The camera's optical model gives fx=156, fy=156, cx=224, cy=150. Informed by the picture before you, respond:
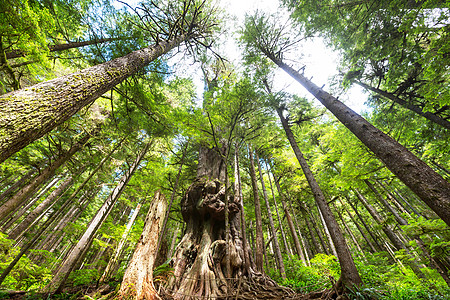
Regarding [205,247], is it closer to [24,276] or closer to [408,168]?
[408,168]

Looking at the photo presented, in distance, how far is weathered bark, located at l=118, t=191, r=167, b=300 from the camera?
9.67 feet

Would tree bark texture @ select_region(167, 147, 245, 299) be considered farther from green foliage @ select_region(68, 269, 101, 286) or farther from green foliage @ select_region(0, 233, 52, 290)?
green foliage @ select_region(0, 233, 52, 290)

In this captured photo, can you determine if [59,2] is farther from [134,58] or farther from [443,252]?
[443,252]

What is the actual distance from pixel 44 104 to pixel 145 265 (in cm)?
348

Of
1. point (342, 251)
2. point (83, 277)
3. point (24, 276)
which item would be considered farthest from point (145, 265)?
point (24, 276)

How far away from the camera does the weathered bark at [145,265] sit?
2.95 meters

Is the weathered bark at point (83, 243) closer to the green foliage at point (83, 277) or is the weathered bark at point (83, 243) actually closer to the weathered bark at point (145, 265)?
the green foliage at point (83, 277)

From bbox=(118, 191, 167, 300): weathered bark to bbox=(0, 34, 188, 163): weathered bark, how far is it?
110 inches

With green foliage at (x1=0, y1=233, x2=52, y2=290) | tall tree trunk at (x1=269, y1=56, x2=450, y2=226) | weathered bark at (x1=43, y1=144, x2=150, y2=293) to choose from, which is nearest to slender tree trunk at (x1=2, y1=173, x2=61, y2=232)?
green foliage at (x1=0, y1=233, x2=52, y2=290)

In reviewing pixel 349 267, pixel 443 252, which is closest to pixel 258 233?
pixel 349 267

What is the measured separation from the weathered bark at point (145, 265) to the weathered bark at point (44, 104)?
→ 110 inches

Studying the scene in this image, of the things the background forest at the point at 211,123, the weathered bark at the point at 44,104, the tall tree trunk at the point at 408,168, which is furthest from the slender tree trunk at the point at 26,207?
the tall tree trunk at the point at 408,168

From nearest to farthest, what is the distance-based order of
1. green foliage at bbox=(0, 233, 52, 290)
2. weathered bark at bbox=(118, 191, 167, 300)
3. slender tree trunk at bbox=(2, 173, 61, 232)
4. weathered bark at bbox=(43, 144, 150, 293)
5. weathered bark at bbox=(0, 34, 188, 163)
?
weathered bark at bbox=(0, 34, 188, 163), weathered bark at bbox=(118, 191, 167, 300), weathered bark at bbox=(43, 144, 150, 293), green foliage at bbox=(0, 233, 52, 290), slender tree trunk at bbox=(2, 173, 61, 232)

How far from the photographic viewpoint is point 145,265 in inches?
134
